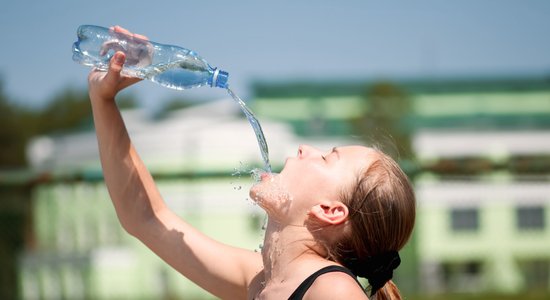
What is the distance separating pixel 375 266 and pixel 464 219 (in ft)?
103

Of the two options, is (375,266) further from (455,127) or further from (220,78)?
(455,127)

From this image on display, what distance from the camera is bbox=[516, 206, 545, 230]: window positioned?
28.2m

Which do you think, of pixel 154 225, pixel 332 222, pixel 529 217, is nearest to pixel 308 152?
pixel 332 222

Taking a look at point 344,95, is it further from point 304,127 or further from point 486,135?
point 486,135

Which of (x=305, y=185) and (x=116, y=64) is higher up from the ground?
(x=116, y=64)

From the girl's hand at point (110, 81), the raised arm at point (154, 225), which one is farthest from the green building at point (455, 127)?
the girl's hand at point (110, 81)

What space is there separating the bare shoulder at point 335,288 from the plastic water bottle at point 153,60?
2.37 ft

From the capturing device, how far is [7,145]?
42.8m

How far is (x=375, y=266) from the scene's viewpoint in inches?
93.6

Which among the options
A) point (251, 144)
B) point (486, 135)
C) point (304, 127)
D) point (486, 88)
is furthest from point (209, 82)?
point (486, 88)

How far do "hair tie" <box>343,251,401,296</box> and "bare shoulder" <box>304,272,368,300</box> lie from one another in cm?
12

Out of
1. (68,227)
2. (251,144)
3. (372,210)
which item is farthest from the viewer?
(251,144)

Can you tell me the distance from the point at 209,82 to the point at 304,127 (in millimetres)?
40203

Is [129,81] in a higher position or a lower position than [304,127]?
higher
